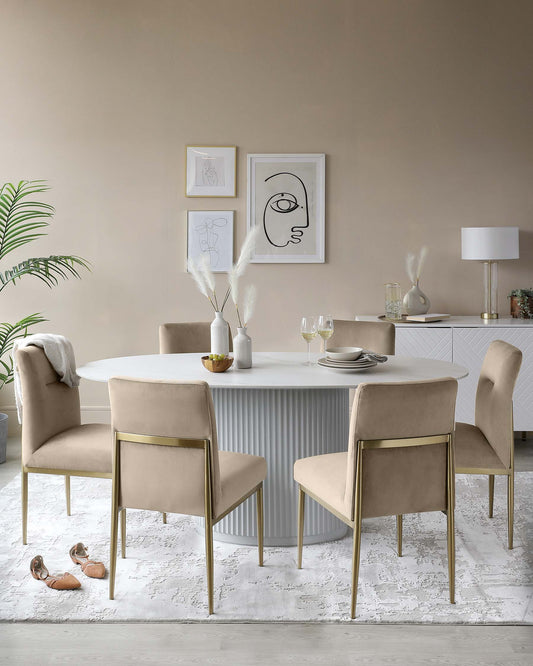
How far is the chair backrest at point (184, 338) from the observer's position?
4109 mm

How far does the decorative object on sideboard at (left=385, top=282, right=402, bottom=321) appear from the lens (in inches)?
189

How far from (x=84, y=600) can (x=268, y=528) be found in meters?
0.85

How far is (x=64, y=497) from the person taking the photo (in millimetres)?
3879

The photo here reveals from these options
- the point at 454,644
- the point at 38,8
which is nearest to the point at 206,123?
the point at 38,8

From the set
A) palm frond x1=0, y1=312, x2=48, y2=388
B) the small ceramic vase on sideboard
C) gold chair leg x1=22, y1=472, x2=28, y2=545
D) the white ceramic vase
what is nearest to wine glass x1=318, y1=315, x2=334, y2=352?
the white ceramic vase

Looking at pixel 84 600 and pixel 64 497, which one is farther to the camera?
pixel 64 497

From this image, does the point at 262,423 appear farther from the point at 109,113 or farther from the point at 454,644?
the point at 109,113

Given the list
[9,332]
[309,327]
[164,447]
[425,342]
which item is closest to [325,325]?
[309,327]

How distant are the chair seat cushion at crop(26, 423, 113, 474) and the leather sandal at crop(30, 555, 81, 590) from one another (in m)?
0.38

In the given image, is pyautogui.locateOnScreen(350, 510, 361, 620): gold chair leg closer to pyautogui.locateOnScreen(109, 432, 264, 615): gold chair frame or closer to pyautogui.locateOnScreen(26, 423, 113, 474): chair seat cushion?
pyautogui.locateOnScreen(109, 432, 264, 615): gold chair frame

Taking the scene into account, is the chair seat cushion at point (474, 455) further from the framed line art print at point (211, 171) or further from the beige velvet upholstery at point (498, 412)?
the framed line art print at point (211, 171)

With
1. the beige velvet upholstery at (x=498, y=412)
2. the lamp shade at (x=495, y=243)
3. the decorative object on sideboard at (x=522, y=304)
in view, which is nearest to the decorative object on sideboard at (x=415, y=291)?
the lamp shade at (x=495, y=243)

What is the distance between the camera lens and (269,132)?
498 centimetres

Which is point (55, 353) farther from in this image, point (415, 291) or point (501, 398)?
point (415, 291)
